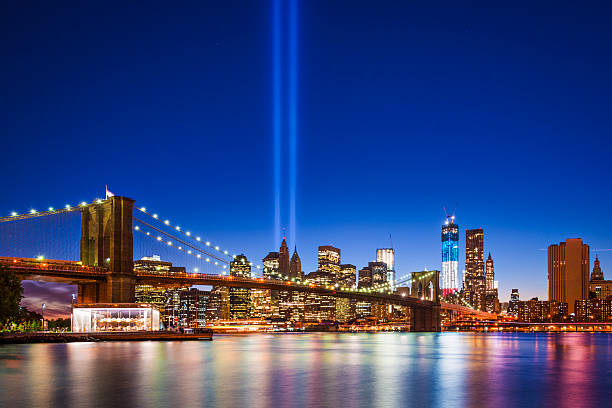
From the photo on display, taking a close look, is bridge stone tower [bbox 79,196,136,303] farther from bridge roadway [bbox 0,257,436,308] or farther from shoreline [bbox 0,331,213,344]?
shoreline [bbox 0,331,213,344]

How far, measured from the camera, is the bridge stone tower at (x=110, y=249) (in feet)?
244

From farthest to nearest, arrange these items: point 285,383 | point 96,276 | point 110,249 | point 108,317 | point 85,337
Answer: point 110,249
point 96,276
point 108,317
point 85,337
point 285,383

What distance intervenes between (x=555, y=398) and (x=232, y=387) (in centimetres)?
1321

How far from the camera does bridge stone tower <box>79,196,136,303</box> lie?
244ft

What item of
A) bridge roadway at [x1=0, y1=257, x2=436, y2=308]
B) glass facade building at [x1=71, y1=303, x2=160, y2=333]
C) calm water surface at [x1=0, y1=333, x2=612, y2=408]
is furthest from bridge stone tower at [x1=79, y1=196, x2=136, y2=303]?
calm water surface at [x1=0, y1=333, x2=612, y2=408]

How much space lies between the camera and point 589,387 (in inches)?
1175

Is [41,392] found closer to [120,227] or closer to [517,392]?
[517,392]

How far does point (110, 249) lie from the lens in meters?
75.9

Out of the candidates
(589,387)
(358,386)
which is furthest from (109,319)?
(589,387)

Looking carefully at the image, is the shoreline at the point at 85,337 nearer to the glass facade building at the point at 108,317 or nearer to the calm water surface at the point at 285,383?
the glass facade building at the point at 108,317

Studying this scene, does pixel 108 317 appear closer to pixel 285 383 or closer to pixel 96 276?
pixel 96 276

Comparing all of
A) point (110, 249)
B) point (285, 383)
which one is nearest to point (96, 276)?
point (110, 249)

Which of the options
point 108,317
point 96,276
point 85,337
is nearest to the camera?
point 85,337

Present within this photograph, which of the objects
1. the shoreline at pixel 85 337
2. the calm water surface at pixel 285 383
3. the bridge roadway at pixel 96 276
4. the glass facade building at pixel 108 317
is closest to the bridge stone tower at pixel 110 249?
the bridge roadway at pixel 96 276
